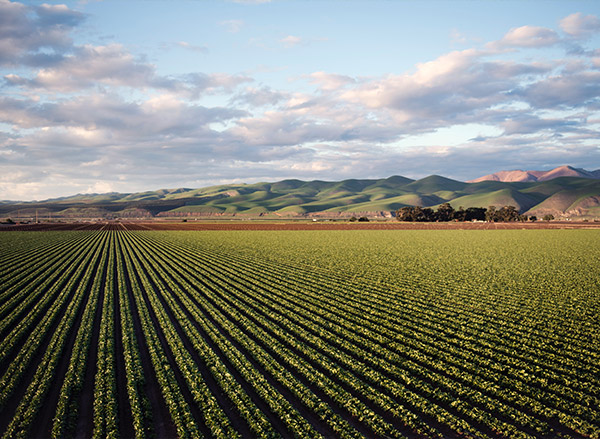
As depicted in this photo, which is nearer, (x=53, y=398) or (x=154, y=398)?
(x=53, y=398)

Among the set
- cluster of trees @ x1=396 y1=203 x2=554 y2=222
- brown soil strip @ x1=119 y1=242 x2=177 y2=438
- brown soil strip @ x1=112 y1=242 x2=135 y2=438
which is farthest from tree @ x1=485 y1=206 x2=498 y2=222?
brown soil strip @ x1=112 y1=242 x2=135 y2=438

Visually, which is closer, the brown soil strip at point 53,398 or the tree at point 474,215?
the brown soil strip at point 53,398

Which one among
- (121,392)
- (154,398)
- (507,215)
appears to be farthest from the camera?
(507,215)

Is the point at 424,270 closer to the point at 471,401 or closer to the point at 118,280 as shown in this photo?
the point at 471,401

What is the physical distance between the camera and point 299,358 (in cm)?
1531

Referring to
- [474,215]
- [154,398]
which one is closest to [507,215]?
[474,215]

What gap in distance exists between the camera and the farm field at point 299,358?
37.2ft

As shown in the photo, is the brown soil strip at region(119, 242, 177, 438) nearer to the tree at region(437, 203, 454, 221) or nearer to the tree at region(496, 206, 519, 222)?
the tree at region(437, 203, 454, 221)

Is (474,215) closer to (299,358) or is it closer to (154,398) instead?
(299,358)

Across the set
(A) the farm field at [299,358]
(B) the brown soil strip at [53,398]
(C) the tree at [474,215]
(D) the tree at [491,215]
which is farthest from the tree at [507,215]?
(B) the brown soil strip at [53,398]

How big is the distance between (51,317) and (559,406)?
997 inches

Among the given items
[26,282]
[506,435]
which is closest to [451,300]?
[506,435]

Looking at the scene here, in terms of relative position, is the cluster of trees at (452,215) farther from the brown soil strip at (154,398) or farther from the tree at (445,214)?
the brown soil strip at (154,398)

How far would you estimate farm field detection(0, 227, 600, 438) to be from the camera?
37.2 ft
